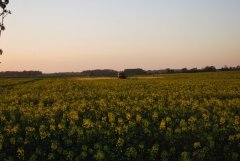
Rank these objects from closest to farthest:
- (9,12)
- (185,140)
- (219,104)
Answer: (185,140)
(219,104)
(9,12)

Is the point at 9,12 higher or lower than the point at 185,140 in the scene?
higher

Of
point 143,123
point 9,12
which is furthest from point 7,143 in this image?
point 9,12

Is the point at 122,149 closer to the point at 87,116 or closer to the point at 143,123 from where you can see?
the point at 143,123

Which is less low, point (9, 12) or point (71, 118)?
point (9, 12)

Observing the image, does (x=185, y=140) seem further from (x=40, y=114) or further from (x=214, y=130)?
(x=40, y=114)

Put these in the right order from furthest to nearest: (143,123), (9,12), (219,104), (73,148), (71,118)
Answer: (9,12), (219,104), (71,118), (143,123), (73,148)

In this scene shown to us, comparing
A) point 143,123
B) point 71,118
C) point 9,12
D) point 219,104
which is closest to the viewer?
point 143,123

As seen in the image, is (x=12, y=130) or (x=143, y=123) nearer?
(x=12, y=130)

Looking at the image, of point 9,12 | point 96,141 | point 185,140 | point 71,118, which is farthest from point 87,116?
point 9,12

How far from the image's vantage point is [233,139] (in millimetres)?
9305

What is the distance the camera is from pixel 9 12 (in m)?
47.7

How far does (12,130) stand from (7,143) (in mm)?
703

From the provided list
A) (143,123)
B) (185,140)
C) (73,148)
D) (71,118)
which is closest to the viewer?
(73,148)

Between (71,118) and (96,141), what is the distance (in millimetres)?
3305
